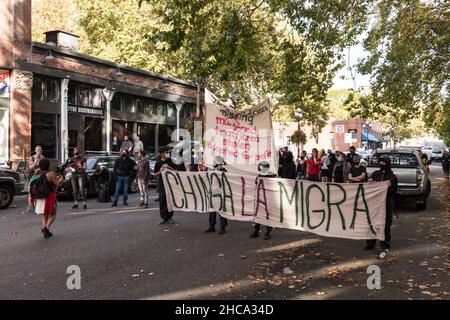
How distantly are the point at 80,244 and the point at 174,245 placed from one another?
1.77 m

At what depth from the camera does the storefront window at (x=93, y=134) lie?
26391mm

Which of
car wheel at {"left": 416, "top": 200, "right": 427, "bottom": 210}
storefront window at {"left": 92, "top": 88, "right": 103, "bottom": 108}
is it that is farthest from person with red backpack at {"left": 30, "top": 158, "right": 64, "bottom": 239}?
storefront window at {"left": 92, "top": 88, "right": 103, "bottom": 108}

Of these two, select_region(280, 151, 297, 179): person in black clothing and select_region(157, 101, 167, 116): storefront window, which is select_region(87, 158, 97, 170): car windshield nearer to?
select_region(280, 151, 297, 179): person in black clothing

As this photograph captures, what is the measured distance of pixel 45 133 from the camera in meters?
23.7

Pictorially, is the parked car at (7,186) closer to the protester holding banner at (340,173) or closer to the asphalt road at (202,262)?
the asphalt road at (202,262)

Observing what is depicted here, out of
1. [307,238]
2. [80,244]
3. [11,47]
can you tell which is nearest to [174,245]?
[80,244]

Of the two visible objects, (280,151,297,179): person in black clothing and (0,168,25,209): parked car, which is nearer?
(280,151,297,179): person in black clothing

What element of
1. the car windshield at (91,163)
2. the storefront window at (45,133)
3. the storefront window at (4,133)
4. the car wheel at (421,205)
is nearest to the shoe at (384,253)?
the car wheel at (421,205)

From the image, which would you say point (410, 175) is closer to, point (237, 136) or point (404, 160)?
point (404, 160)

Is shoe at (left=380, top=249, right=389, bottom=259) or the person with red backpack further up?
the person with red backpack

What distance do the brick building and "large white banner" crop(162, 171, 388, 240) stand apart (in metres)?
14.5

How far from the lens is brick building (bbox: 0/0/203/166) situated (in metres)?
21.8

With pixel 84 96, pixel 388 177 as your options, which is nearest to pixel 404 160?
pixel 388 177

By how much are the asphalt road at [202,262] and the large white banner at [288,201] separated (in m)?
0.47
